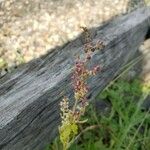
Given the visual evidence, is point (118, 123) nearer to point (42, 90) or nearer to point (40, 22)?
point (42, 90)

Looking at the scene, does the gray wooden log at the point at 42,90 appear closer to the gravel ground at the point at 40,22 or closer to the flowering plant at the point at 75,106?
the flowering plant at the point at 75,106

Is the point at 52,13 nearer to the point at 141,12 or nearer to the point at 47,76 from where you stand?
the point at 141,12

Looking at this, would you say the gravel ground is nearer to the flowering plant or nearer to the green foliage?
the green foliage

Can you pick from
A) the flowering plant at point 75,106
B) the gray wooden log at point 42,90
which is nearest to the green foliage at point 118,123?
the gray wooden log at point 42,90

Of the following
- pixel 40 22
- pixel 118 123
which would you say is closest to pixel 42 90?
pixel 118 123

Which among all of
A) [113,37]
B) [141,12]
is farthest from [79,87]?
[141,12]

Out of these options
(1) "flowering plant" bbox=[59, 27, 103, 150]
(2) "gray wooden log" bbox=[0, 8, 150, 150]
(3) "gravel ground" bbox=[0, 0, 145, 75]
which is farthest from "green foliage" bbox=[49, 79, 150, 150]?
(1) "flowering plant" bbox=[59, 27, 103, 150]

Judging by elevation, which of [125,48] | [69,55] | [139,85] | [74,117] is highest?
[74,117]
